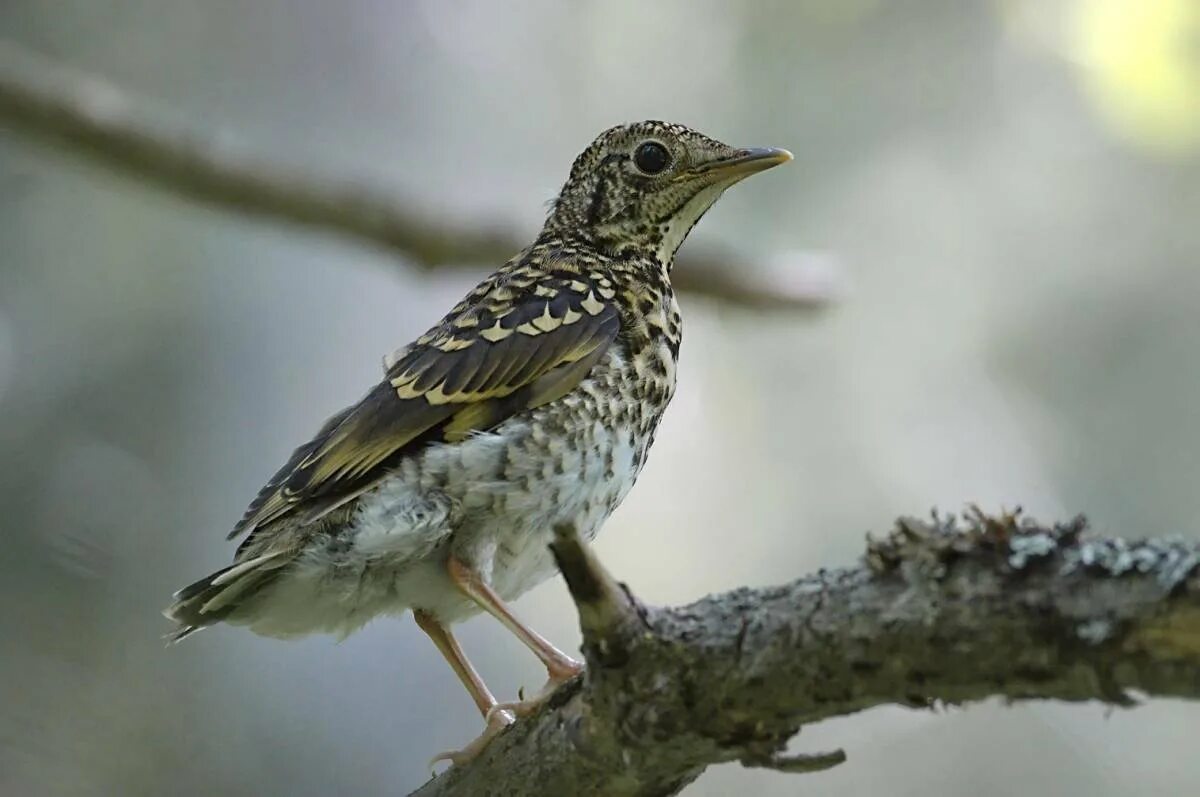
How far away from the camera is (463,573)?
8.57 ft

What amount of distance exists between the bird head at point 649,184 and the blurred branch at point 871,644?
1.48 metres

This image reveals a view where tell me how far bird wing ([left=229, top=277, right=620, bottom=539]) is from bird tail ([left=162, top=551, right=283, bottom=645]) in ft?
0.47

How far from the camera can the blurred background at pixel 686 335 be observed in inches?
197

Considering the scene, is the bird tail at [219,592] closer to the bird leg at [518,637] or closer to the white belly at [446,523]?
the white belly at [446,523]

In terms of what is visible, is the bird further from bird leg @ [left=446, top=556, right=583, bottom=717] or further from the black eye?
the black eye

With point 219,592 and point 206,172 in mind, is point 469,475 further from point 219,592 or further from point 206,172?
point 206,172

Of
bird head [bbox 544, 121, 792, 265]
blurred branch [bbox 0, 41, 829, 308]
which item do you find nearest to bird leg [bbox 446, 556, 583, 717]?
bird head [bbox 544, 121, 792, 265]

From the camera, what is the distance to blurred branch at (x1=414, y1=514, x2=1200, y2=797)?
1.38 m

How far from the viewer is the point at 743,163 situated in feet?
10.2

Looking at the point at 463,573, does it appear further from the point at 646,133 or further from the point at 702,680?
the point at 646,133

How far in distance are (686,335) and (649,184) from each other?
2982 millimetres

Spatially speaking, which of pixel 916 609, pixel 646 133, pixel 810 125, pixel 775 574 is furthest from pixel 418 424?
pixel 810 125

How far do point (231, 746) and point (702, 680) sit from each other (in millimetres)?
3701

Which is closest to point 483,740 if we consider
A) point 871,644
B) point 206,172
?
point 871,644
